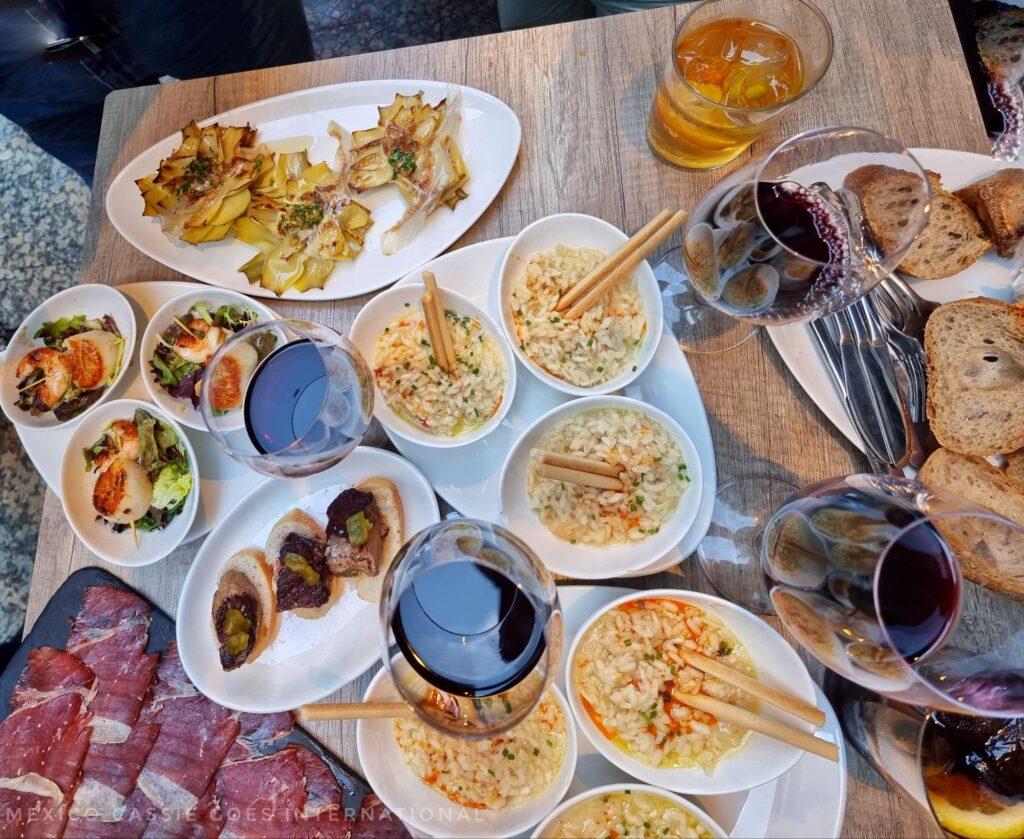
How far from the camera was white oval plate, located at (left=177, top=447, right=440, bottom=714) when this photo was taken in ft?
4.69

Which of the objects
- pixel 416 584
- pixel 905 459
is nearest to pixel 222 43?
pixel 416 584

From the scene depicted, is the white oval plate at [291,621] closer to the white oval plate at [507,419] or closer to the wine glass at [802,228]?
the white oval plate at [507,419]

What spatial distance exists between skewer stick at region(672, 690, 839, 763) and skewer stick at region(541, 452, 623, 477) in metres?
0.49

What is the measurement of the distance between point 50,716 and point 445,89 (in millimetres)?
1926

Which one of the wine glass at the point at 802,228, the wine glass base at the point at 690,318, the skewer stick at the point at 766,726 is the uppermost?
the wine glass at the point at 802,228

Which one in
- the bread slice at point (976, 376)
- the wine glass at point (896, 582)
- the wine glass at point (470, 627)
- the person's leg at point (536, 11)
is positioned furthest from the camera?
the person's leg at point (536, 11)

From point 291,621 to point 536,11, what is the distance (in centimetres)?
225

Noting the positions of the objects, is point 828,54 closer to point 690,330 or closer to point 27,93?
point 690,330

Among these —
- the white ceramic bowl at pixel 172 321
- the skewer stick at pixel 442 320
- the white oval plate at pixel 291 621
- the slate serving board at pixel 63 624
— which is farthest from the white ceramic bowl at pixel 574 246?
the slate serving board at pixel 63 624

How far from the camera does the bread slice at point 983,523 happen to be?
3.50ft

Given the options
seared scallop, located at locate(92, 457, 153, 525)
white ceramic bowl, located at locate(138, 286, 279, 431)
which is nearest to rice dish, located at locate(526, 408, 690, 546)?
white ceramic bowl, located at locate(138, 286, 279, 431)

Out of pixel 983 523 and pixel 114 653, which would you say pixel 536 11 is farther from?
pixel 114 653

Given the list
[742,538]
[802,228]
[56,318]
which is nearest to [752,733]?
[742,538]

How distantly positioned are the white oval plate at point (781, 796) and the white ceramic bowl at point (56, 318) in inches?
50.0
